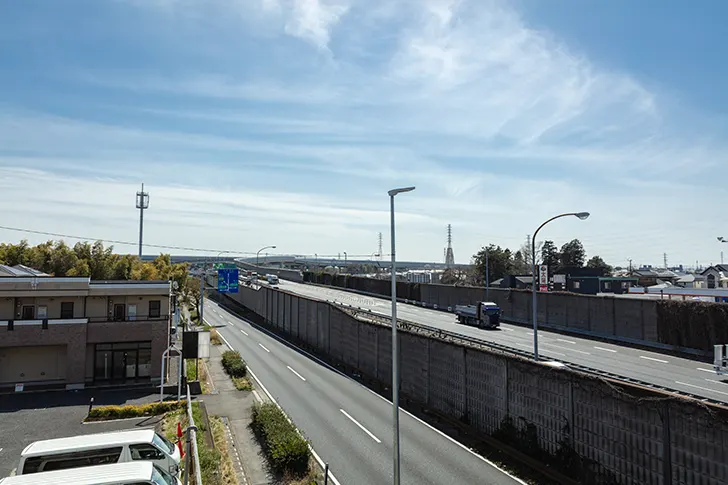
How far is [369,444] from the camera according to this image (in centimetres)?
2020

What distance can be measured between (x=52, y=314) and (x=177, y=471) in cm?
2389

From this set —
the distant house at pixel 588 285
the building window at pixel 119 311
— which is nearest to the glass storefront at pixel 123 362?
the building window at pixel 119 311

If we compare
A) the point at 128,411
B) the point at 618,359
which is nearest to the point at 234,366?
the point at 128,411

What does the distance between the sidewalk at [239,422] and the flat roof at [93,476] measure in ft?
15.5

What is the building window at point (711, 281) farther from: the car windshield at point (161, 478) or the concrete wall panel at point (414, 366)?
the car windshield at point (161, 478)

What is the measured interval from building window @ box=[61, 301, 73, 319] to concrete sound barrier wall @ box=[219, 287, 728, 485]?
76.7 feet

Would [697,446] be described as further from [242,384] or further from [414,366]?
[242,384]

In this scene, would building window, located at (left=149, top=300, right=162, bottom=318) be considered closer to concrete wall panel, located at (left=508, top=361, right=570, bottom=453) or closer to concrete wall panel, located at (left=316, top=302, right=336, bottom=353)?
concrete wall panel, located at (left=316, top=302, right=336, bottom=353)

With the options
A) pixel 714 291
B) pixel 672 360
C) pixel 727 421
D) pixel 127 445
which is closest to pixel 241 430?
pixel 127 445

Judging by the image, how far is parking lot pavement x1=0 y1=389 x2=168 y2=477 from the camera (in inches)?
830

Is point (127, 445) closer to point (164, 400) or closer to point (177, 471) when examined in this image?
point (177, 471)

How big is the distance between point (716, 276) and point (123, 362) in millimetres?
105844

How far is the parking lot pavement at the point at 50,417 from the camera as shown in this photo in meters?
21.1

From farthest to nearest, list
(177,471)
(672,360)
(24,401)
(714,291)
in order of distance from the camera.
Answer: (714,291), (672,360), (24,401), (177,471)
